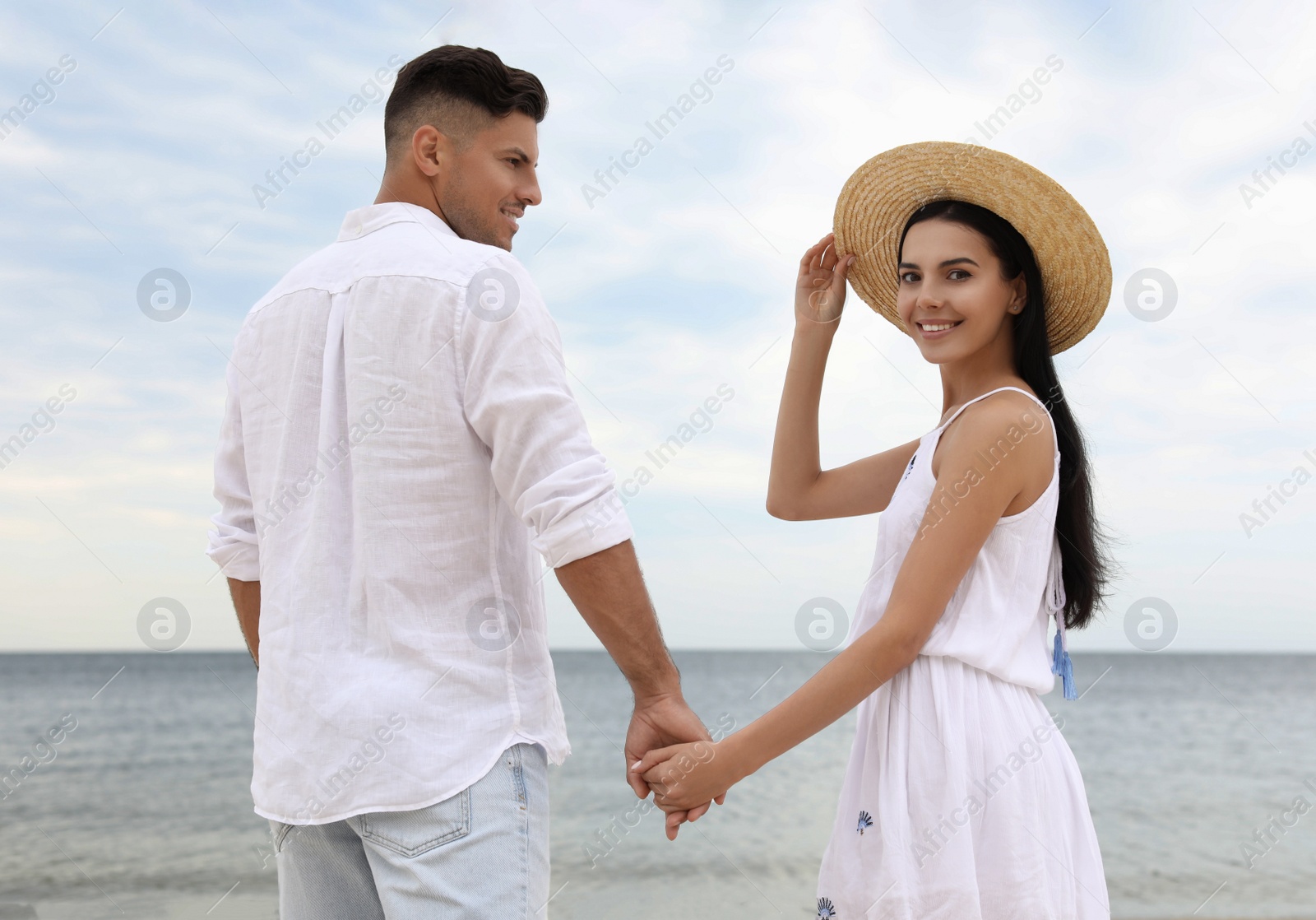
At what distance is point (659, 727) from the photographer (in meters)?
1.87

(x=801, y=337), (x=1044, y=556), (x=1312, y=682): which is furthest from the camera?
(x=1312, y=682)

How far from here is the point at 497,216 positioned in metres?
2.03

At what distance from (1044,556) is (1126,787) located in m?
13.3

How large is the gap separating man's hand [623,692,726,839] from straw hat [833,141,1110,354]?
3.92 ft

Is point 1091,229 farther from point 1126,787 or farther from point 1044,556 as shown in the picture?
point 1126,787

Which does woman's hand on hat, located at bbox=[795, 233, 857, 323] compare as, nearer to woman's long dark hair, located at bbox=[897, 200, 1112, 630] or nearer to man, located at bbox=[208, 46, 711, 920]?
woman's long dark hair, located at bbox=[897, 200, 1112, 630]

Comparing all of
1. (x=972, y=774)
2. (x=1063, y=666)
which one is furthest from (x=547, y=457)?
(x=1063, y=666)

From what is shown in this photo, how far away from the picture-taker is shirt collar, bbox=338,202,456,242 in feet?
5.89

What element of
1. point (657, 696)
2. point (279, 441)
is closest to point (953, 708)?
point (657, 696)

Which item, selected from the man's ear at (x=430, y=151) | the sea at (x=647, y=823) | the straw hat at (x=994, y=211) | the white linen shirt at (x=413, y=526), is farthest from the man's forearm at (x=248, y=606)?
the sea at (x=647, y=823)

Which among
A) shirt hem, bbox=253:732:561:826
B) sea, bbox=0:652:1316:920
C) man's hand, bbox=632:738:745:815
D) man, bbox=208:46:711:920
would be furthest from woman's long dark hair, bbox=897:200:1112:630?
sea, bbox=0:652:1316:920

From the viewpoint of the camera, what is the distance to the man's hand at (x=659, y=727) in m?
1.83

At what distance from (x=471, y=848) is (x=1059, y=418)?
1.46 metres

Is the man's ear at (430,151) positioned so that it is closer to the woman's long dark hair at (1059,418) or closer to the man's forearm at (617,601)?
the man's forearm at (617,601)
